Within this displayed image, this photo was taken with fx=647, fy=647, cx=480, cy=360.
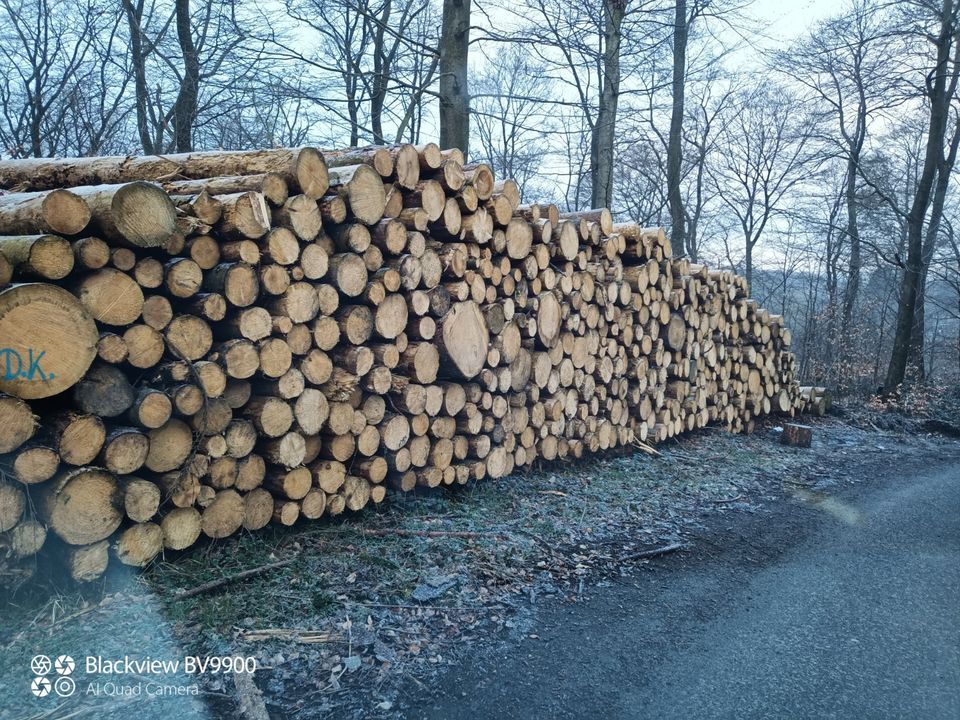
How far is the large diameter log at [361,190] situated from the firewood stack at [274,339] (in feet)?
0.06

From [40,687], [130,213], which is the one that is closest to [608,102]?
[130,213]

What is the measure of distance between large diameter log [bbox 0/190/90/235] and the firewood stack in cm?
1

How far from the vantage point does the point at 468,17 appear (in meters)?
8.36

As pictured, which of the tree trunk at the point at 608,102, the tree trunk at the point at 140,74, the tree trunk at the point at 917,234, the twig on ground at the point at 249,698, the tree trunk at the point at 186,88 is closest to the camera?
the twig on ground at the point at 249,698

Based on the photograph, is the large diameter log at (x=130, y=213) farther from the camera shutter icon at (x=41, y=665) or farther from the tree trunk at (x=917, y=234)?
the tree trunk at (x=917, y=234)

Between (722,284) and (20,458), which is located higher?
(722,284)

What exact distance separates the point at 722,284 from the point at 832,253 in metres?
11.5

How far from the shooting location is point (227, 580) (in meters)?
3.47

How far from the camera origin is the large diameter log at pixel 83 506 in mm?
3025

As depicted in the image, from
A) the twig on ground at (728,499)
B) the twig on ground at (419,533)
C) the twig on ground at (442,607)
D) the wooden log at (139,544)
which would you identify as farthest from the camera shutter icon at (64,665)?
the twig on ground at (728,499)

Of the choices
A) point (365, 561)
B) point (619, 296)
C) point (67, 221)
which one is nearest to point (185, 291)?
point (67, 221)

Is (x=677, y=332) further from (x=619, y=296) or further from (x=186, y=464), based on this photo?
(x=186, y=464)

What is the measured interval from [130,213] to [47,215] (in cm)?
35
